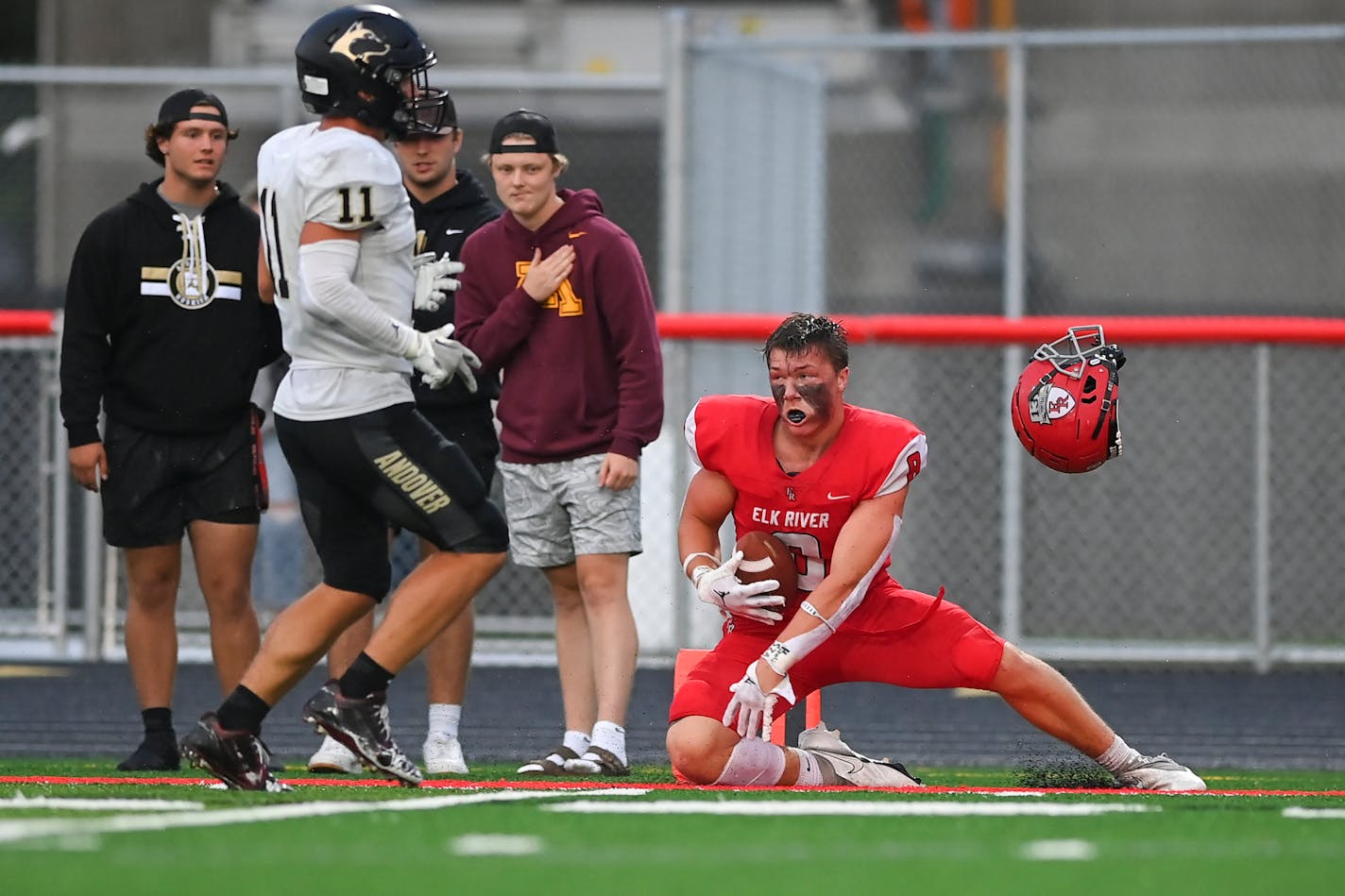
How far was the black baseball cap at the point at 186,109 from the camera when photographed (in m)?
6.45

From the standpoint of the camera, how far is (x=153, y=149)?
658cm

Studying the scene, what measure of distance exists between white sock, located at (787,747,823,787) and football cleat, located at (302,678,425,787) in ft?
3.37

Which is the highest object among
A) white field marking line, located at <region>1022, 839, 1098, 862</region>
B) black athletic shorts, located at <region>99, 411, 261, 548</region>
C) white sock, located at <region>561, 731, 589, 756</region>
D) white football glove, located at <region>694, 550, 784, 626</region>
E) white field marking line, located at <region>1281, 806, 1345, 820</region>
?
black athletic shorts, located at <region>99, 411, 261, 548</region>

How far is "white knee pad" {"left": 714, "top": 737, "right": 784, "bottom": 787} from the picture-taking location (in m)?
5.57

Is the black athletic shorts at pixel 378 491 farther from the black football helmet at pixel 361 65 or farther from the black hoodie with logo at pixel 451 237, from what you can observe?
the black hoodie with logo at pixel 451 237

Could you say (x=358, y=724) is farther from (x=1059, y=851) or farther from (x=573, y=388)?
(x=1059, y=851)

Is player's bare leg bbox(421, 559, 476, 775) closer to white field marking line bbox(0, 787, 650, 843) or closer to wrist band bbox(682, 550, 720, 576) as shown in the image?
wrist band bbox(682, 550, 720, 576)

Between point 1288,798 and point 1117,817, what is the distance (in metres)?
0.77

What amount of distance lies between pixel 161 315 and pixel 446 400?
854 millimetres

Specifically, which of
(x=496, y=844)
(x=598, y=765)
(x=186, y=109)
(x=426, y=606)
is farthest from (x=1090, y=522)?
(x=496, y=844)

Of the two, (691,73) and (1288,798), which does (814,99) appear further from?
(1288,798)

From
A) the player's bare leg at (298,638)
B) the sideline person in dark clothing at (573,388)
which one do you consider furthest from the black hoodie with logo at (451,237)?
the player's bare leg at (298,638)

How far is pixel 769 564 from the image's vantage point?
18.3ft

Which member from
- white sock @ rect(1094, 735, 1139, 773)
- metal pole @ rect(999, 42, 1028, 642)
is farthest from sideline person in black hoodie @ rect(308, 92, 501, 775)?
metal pole @ rect(999, 42, 1028, 642)
